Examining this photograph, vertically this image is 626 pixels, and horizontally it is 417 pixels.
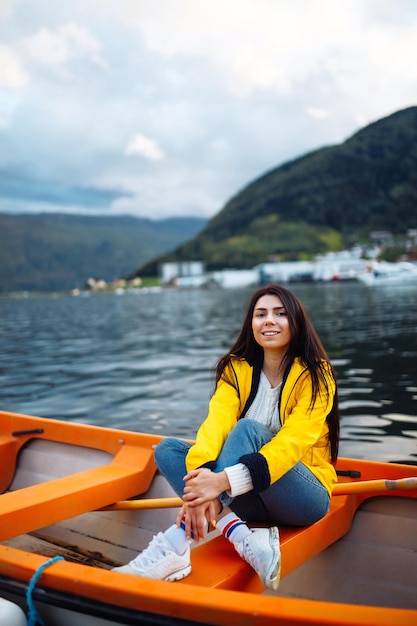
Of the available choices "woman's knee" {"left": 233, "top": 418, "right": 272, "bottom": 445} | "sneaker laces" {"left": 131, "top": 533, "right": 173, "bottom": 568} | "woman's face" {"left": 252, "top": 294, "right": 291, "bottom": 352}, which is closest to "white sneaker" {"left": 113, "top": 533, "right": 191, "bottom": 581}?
"sneaker laces" {"left": 131, "top": 533, "right": 173, "bottom": 568}

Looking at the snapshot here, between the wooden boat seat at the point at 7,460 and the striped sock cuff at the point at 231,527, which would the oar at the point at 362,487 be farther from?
the wooden boat seat at the point at 7,460

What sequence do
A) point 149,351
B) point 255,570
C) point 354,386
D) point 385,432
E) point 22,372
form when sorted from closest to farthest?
point 255,570, point 385,432, point 354,386, point 22,372, point 149,351

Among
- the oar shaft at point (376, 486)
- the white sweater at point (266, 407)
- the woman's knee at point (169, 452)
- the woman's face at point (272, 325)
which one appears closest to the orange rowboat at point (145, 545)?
the oar shaft at point (376, 486)

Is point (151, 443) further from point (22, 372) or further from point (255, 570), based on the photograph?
point (22, 372)

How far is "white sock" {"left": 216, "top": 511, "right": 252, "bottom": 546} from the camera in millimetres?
2817

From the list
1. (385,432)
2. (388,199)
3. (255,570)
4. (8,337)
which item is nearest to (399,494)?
(255,570)

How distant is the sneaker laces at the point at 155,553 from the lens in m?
2.79

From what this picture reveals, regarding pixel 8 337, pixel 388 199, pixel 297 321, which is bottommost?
pixel 8 337

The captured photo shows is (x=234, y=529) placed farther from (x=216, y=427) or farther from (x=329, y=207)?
(x=329, y=207)

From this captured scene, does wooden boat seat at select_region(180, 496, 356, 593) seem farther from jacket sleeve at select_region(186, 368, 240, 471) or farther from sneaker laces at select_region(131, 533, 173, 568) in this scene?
jacket sleeve at select_region(186, 368, 240, 471)

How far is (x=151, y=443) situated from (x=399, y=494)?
6.36 feet

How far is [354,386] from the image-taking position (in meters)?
10.2

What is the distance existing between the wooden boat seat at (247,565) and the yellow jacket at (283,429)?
0.77ft

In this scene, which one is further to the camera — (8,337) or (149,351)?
(8,337)
